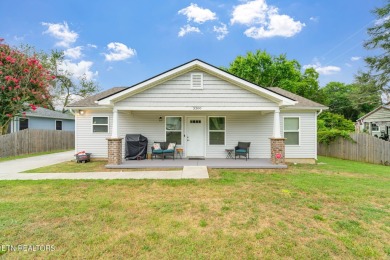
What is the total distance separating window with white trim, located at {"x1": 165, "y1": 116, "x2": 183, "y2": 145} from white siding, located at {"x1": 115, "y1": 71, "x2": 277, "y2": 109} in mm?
2009

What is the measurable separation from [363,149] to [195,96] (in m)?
10.1

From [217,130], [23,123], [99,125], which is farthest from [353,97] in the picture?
[23,123]

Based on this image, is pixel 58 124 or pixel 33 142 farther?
pixel 58 124

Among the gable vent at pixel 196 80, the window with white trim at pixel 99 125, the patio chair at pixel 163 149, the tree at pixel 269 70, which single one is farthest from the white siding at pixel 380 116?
the window with white trim at pixel 99 125

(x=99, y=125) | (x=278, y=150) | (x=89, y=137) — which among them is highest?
(x=99, y=125)

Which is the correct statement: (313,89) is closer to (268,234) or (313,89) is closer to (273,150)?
(273,150)

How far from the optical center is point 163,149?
9.63 metres

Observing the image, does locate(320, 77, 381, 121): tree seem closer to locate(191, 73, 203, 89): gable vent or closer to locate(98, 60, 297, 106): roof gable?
locate(98, 60, 297, 106): roof gable

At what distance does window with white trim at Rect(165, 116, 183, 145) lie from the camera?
10039mm

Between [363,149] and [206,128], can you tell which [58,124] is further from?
[363,149]

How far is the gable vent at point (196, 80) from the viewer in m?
8.24

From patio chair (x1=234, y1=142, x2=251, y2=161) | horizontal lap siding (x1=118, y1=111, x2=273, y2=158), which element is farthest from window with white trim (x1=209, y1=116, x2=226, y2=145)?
patio chair (x1=234, y1=142, x2=251, y2=161)

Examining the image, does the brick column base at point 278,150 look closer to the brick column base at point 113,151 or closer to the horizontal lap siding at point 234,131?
the horizontal lap siding at point 234,131

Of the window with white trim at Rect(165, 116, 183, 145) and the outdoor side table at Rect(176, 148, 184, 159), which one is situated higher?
the window with white trim at Rect(165, 116, 183, 145)
